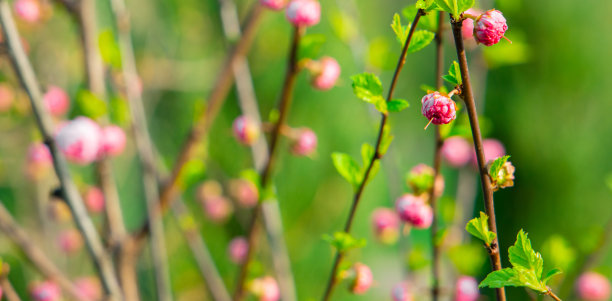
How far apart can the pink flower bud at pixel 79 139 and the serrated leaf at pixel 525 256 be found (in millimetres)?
411

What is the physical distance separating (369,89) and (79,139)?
0.32 metres

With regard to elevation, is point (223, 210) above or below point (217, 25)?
below

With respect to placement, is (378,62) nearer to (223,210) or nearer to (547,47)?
(223,210)

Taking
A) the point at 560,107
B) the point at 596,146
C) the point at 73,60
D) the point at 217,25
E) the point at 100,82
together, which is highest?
the point at 217,25

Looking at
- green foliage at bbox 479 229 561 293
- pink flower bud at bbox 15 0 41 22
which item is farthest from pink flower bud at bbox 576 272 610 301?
pink flower bud at bbox 15 0 41 22

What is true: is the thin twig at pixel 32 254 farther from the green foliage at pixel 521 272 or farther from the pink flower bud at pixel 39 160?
the green foliage at pixel 521 272

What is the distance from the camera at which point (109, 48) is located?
62cm

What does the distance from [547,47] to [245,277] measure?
56.5 inches

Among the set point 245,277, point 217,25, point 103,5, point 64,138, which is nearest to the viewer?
point 64,138

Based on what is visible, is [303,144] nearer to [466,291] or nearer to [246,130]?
[246,130]

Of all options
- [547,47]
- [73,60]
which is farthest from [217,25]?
[547,47]

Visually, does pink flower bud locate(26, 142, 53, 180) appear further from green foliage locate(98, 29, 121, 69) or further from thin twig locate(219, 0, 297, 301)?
thin twig locate(219, 0, 297, 301)

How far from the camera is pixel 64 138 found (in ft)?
1.62

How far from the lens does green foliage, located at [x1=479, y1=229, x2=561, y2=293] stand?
10.8 inches
